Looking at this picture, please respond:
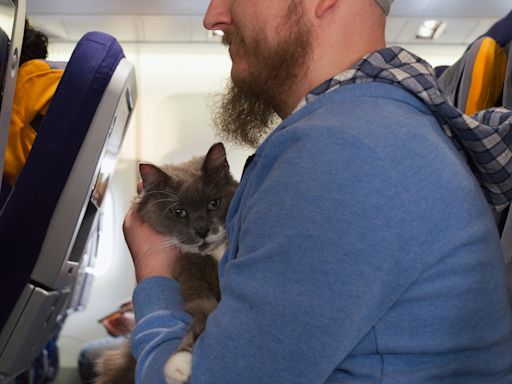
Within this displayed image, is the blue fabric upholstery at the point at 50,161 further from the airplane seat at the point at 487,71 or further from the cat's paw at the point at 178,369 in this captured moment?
the airplane seat at the point at 487,71

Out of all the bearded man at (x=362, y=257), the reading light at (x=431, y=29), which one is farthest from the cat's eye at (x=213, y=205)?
the reading light at (x=431, y=29)

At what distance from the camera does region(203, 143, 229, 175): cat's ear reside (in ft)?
5.08

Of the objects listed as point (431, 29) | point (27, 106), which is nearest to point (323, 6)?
point (27, 106)

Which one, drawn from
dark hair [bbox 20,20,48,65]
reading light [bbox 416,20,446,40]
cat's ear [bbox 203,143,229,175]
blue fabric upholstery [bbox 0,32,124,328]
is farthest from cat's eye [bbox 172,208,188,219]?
reading light [bbox 416,20,446,40]

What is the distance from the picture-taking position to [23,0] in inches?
49.8

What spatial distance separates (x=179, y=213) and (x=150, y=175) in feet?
0.40

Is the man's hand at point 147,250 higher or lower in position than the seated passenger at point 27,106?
lower

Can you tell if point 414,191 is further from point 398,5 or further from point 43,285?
point 398,5

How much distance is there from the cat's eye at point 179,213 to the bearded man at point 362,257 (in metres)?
0.54

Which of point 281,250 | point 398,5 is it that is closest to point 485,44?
point 281,250

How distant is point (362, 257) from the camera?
73 cm

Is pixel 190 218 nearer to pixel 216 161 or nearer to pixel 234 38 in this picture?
pixel 216 161

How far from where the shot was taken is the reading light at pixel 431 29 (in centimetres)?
369

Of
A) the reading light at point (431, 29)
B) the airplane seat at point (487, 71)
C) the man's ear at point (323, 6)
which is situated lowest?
the reading light at point (431, 29)
